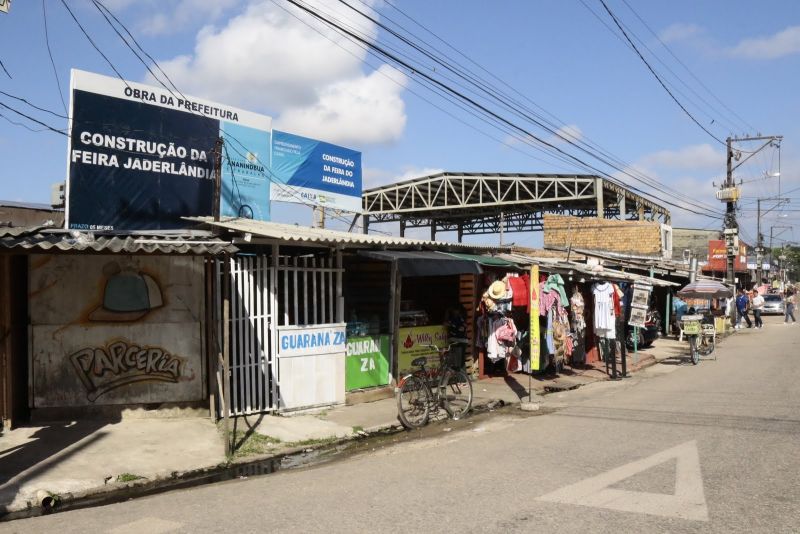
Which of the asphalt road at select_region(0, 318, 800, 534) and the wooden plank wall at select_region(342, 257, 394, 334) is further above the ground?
the wooden plank wall at select_region(342, 257, 394, 334)

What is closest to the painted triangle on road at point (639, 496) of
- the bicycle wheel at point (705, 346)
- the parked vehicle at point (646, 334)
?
the bicycle wheel at point (705, 346)

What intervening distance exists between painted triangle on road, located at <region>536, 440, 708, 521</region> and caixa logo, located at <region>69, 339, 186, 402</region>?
6015 mm

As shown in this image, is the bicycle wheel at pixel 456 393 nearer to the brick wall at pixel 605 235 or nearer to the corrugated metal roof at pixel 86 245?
the corrugated metal roof at pixel 86 245

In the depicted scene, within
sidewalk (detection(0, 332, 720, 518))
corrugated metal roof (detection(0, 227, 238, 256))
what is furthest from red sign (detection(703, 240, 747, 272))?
corrugated metal roof (detection(0, 227, 238, 256))

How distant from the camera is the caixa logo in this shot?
29.9ft

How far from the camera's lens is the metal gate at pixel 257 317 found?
980 centimetres

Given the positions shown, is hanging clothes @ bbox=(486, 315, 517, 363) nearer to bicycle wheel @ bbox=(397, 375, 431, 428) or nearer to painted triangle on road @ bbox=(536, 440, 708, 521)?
bicycle wheel @ bbox=(397, 375, 431, 428)

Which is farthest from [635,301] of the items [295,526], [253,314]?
[295,526]

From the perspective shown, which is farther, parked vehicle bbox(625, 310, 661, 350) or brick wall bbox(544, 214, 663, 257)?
brick wall bbox(544, 214, 663, 257)

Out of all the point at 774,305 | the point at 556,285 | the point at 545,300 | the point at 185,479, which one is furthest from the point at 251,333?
the point at 774,305

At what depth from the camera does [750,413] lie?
389 inches

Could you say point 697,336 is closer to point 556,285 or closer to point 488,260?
point 556,285

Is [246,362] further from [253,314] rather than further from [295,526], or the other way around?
[295,526]

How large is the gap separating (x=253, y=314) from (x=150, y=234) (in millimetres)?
2131
